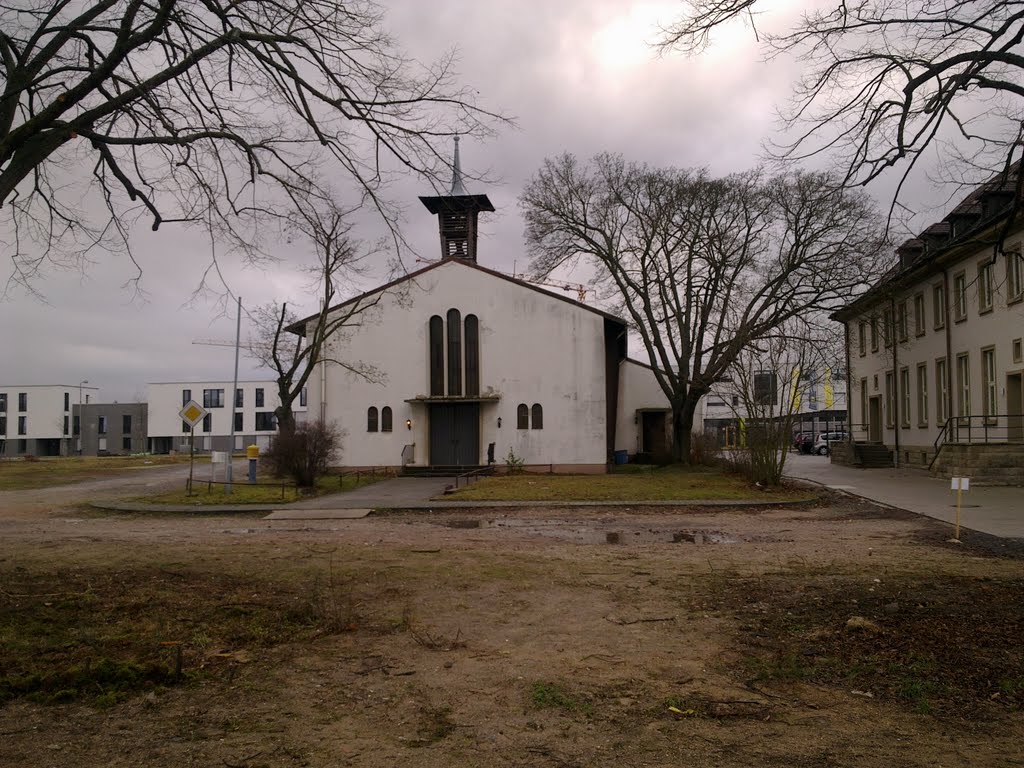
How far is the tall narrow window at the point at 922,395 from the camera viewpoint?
3612 cm

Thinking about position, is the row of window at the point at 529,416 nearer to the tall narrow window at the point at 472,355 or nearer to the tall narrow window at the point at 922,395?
the tall narrow window at the point at 472,355

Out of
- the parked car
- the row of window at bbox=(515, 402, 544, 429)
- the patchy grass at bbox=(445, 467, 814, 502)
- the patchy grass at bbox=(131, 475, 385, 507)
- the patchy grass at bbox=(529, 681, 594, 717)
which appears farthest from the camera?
the parked car

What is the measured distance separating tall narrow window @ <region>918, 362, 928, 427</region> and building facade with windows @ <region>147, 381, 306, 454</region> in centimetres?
7634

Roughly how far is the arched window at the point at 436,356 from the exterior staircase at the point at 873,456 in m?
20.0

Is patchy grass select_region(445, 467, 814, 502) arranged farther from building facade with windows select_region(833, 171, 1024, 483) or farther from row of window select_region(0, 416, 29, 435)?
row of window select_region(0, 416, 29, 435)

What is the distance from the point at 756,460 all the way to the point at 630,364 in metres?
22.1

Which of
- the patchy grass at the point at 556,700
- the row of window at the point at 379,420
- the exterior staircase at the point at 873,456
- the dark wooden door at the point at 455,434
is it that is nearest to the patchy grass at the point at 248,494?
the row of window at the point at 379,420

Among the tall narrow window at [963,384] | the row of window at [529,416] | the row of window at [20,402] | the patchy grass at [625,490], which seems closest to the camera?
the patchy grass at [625,490]

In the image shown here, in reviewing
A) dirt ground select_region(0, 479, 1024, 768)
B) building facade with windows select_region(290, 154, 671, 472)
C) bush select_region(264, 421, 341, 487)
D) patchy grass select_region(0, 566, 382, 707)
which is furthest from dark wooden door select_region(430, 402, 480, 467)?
patchy grass select_region(0, 566, 382, 707)

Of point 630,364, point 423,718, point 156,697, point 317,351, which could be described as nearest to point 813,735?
point 423,718

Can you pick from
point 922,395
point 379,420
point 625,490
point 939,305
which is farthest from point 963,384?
point 379,420

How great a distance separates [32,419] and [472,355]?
91.5 metres

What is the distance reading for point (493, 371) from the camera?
1416 inches

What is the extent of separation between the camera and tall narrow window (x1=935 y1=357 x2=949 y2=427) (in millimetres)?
33781
